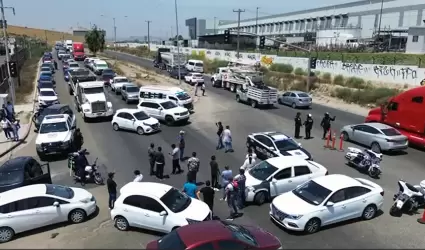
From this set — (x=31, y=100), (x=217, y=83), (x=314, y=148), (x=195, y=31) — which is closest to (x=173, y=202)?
(x=314, y=148)

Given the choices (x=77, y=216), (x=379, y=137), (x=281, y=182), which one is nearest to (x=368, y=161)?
(x=379, y=137)

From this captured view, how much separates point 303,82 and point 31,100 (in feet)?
96.7

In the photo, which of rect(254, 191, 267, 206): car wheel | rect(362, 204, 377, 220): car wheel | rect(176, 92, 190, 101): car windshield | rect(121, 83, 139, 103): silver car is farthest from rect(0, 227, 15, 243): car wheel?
rect(121, 83, 139, 103): silver car

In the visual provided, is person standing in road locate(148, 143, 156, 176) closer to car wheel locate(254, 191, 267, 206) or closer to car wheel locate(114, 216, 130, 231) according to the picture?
car wheel locate(114, 216, 130, 231)

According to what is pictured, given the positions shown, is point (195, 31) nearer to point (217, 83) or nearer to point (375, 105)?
point (217, 83)

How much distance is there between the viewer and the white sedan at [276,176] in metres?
13.7

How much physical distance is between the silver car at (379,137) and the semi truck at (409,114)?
4.17 ft

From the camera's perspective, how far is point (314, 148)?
21.5 metres

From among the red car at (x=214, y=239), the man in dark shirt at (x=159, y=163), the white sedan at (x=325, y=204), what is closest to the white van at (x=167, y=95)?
the man in dark shirt at (x=159, y=163)

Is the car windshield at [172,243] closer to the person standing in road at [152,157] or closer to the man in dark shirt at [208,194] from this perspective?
the man in dark shirt at [208,194]

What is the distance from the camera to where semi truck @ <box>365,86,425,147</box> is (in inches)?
813

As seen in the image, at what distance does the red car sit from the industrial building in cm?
7646

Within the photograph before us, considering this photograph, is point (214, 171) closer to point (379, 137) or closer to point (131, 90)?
point (379, 137)

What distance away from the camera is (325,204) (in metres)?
11.8
